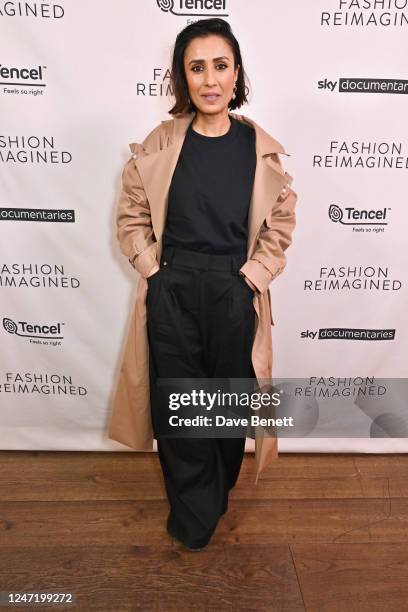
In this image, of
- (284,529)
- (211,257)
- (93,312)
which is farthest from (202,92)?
(284,529)

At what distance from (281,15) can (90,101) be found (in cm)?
77

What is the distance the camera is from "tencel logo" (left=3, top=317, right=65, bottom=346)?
101 inches

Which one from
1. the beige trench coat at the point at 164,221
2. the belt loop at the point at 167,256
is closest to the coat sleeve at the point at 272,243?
the beige trench coat at the point at 164,221

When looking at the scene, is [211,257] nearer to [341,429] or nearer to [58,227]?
[58,227]

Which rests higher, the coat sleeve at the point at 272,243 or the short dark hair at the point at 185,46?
the short dark hair at the point at 185,46

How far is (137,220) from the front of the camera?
77.8 inches

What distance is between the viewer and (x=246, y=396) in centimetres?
211

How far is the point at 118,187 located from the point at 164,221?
536 mm

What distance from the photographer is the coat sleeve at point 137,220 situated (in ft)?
6.37

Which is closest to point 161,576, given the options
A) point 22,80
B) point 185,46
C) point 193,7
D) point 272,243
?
point 272,243

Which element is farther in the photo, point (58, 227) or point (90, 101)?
point (58, 227)

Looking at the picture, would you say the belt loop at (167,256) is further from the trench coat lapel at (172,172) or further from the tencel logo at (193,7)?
the tencel logo at (193,7)

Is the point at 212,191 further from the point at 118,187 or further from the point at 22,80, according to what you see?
the point at 22,80

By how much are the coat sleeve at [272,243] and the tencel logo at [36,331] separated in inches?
41.3
